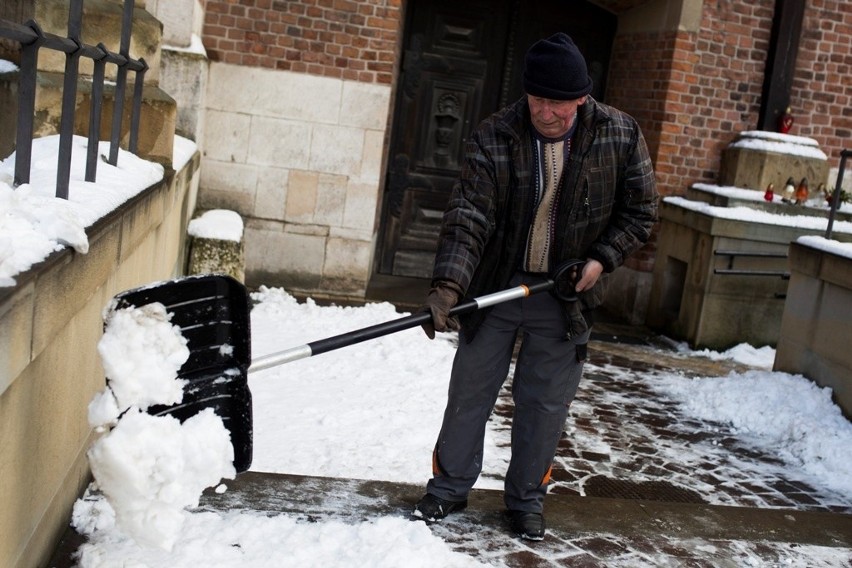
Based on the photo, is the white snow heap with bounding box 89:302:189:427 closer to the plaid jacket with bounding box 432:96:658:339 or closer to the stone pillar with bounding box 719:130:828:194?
the plaid jacket with bounding box 432:96:658:339

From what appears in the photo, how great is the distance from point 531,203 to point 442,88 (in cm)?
629

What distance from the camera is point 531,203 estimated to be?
151 inches

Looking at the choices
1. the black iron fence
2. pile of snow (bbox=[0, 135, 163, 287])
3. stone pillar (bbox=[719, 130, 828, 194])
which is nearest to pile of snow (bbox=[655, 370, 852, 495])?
stone pillar (bbox=[719, 130, 828, 194])

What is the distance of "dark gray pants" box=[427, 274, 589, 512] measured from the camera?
3928 mm

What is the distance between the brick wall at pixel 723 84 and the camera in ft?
30.1

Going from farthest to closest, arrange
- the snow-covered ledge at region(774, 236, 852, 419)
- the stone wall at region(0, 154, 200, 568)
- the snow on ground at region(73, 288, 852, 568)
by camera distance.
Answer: the snow-covered ledge at region(774, 236, 852, 419)
the snow on ground at region(73, 288, 852, 568)
the stone wall at region(0, 154, 200, 568)

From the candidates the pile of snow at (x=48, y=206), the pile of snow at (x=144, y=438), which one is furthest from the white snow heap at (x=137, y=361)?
the pile of snow at (x=48, y=206)

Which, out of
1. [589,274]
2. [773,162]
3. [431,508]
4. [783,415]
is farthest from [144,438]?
[773,162]

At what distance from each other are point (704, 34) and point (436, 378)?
15.8ft

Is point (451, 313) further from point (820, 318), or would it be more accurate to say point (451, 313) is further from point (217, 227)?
point (217, 227)

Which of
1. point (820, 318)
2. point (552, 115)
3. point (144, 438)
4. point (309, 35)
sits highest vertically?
point (309, 35)

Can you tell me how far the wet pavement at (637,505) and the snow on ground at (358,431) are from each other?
0.16 m

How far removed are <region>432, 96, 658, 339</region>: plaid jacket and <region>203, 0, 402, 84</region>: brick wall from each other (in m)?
4.84

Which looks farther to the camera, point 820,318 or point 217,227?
point 217,227
